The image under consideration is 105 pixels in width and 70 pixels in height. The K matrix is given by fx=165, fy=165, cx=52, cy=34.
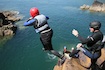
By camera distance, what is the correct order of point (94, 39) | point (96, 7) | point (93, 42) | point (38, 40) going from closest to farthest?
1. point (94, 39)
2. point (93, 42)
3. point (38, 40)
4. point (96, 7)

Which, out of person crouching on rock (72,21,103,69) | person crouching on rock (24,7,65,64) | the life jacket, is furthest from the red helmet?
person crouching on rock (72,21,103,69)

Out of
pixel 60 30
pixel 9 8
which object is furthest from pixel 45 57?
pixel 9 8

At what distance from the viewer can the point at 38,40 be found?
117 feet

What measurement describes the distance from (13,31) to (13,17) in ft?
39.7

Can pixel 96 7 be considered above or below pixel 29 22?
below

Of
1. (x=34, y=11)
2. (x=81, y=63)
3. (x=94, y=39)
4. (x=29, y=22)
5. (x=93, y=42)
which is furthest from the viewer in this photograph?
(x=81, y=63)

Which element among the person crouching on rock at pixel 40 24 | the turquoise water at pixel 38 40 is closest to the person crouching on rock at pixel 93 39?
the person crouching on rock at pixel 40 24

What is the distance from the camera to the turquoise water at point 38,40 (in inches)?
1116

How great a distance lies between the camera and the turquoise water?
28.3m

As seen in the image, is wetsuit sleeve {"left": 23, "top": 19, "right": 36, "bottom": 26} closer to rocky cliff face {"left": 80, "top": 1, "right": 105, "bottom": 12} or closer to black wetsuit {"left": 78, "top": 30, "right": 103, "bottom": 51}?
black wetsuit {"left": 78, "top": 30, "right": 103, "bottom": 51}

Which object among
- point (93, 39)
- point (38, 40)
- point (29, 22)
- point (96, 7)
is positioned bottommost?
point (38, 40)

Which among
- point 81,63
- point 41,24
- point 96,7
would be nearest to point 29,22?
point 41,24

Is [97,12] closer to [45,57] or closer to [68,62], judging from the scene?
[45,57]

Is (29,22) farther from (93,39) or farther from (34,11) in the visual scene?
(93,39)
